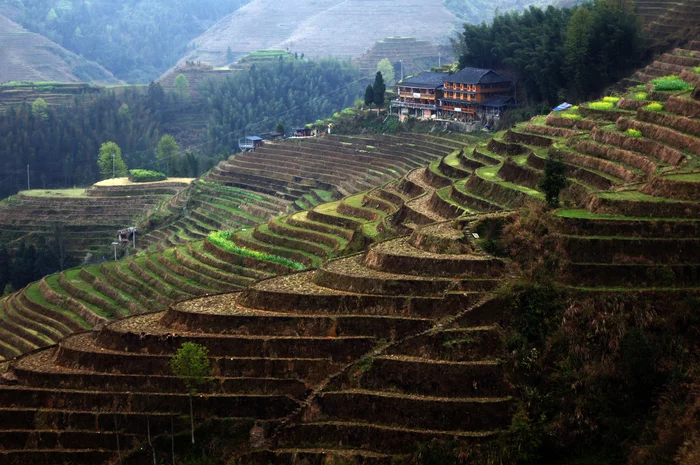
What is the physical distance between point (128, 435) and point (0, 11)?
176 metres

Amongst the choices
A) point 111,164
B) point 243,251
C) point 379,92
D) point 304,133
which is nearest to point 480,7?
point 111,164

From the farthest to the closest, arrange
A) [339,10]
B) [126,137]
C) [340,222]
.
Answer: [339,10] < [126,137] < [340,222]

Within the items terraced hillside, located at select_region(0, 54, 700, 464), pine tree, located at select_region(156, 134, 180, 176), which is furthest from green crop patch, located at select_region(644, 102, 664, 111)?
pine tree, located at select_region(156, 134, 180, 176)

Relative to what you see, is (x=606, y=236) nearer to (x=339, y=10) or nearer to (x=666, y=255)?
(x=666, y=255)

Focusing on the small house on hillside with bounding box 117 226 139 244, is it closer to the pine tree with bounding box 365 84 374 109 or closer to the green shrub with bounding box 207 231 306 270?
the pine tree with bounding box 365 84 374 109

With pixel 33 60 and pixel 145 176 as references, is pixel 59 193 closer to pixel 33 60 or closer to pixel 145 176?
pixel 145 176

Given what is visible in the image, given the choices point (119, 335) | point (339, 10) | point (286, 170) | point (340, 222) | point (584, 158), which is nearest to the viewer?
point (119, 335)

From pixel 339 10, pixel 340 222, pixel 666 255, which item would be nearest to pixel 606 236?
pixel 666 255

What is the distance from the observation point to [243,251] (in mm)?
47969

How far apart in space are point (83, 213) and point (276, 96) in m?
50.6

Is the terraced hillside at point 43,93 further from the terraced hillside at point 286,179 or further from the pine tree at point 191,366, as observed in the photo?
the pine tree at point 191,366

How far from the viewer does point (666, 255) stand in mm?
29469

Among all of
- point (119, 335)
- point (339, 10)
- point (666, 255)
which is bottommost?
point (119, 335)

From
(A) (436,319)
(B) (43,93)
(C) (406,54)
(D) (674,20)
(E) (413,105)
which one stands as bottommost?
(A) (436,319)
